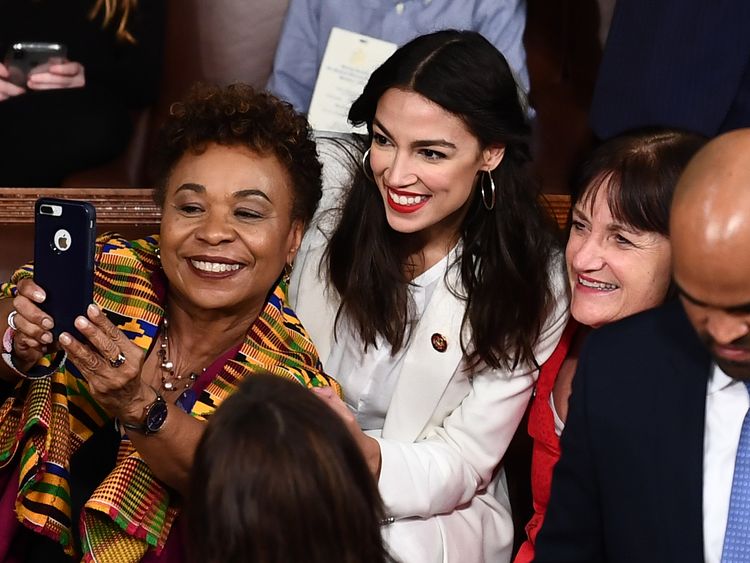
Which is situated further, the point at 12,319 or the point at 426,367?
the point at 426,367

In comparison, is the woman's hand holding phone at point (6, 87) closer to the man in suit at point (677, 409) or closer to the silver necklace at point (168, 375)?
the silver necklace at point (168, 375)

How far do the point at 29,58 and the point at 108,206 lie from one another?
1.43 feet

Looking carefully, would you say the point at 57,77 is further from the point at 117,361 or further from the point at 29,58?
the point at 117,361

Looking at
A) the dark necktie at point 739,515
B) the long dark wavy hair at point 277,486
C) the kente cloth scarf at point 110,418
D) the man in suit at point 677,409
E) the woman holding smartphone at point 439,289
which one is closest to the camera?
the long dark wavy hair at point 277,486

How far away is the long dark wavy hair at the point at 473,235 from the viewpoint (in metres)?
1.92

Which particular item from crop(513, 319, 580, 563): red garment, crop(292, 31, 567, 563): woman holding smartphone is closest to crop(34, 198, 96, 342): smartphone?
crop(292, 31, 567, 563): woman holding smartphone

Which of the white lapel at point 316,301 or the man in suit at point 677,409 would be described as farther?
the white lapel at point 316,301

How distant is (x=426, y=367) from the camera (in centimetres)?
197

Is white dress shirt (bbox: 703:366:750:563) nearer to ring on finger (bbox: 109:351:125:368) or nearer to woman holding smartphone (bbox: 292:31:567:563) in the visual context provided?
woman holding smartphone (bbox: 292:31:567:563)

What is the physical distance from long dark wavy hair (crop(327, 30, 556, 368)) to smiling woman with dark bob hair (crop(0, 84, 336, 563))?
0.15 m

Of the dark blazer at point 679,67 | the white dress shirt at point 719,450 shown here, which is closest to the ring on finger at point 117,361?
the white dress shirt at point 719,450

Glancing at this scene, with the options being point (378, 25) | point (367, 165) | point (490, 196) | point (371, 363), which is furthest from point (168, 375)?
point (378, 25)

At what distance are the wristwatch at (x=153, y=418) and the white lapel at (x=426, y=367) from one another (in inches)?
21.2

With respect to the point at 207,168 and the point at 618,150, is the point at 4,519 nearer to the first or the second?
the point at 207,168
